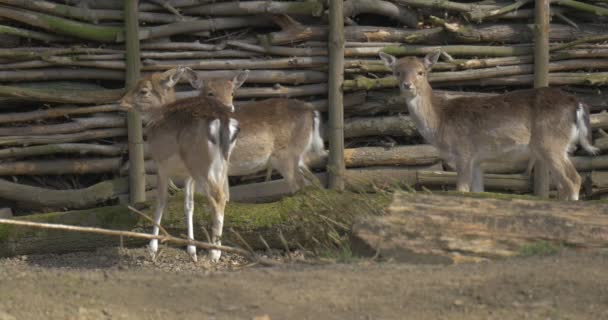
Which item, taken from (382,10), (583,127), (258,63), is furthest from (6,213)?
(583,127)

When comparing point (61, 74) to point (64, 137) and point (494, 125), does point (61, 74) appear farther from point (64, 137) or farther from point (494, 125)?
point (494, 125)

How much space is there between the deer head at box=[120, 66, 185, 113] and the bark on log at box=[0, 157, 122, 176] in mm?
1094

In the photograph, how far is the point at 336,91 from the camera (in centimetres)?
1066

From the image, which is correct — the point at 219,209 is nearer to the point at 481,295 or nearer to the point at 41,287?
the point at 41,287

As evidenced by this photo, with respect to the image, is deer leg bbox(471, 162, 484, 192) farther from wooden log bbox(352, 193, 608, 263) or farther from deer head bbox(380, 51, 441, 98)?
wooden log bbox(352, 193, 608, 263)

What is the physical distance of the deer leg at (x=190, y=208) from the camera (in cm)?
863

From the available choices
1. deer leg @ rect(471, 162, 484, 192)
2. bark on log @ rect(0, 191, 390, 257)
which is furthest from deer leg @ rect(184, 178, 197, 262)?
deer leg @ rect(471, 162, 484, 192)

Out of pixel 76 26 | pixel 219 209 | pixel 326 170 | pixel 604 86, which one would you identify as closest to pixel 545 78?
pixel 604 86

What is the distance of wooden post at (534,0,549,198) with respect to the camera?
36.0ft

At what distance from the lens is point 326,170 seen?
11016 millimetres

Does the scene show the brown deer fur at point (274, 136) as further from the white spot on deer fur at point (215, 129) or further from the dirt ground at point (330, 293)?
the dirt ground at point (330, 293)

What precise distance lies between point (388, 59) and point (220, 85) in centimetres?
180

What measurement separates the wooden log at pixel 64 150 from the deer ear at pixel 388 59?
9.73ft

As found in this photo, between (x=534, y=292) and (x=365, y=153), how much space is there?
5908mm
